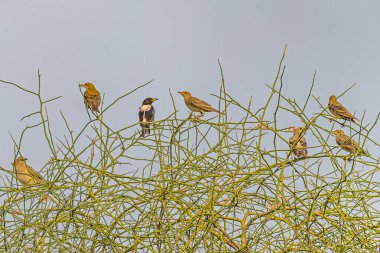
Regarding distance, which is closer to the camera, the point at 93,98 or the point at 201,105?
the point at 93,98

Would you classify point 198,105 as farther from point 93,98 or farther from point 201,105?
point 93,98

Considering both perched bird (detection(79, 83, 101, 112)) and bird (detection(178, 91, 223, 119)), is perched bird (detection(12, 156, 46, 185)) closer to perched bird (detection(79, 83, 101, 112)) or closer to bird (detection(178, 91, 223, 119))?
perched bird (detection(79, 83, 101, 112))

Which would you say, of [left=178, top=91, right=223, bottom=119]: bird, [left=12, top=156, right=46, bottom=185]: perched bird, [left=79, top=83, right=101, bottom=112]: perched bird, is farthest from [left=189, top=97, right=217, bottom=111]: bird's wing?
[left=12, top=156, right=46, bottom=185]: perched bird

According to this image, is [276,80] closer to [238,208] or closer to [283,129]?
[283,129]

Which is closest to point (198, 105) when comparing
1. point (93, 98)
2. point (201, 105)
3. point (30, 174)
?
point (201, 105)

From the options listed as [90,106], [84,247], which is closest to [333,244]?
[84,247]

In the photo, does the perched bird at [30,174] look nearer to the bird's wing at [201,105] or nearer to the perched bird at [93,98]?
the perched bird at [93,98]

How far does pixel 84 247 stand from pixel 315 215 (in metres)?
1.15

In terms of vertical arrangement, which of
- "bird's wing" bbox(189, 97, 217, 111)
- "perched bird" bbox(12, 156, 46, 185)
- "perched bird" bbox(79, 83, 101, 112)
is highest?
"bird's wing" bbox(189, 97, 217, 111)

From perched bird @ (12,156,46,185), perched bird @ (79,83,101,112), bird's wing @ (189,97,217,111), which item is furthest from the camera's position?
bird's wing @ (189,97,217,111)

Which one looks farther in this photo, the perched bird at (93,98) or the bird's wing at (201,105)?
the bird's wing at (201,105)

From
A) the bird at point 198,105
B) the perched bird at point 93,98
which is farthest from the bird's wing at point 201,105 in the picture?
the perched bird at point 93,98

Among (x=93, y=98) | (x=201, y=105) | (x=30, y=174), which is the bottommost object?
(x=30, y=174)

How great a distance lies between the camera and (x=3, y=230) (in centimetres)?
382
